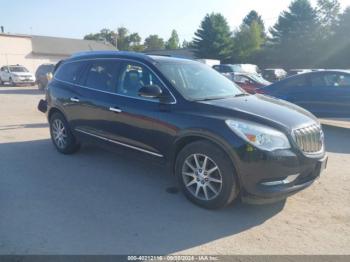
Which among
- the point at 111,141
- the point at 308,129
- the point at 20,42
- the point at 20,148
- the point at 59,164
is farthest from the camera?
the point at 20,42

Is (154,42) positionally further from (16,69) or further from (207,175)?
(207,175)

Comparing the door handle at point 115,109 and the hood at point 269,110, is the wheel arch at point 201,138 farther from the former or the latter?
the door handle at point 115,109

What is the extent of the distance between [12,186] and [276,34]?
2101 inches

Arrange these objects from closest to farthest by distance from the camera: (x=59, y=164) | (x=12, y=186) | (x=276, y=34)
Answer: (x=12, y=186) → (x=59, y=164) → (x=276, y=34)

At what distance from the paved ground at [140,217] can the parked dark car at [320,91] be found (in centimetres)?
365

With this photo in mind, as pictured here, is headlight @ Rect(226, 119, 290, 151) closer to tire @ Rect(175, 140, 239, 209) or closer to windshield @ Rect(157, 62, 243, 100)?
tire @ Rect(175, 140, 239, 209)

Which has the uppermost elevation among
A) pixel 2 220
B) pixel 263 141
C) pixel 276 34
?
pixel 276 34

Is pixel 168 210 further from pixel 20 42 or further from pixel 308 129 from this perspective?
pixel 20 42

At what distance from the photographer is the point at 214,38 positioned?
172 feet

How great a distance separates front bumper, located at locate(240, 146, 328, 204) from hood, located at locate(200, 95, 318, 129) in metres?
0.40

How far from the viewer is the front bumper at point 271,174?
12.3ft

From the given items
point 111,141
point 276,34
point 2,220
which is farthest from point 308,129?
point 276,34

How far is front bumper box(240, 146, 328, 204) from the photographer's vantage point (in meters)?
3.74

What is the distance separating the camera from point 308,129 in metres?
4.12
